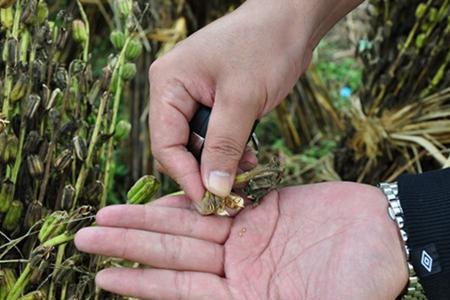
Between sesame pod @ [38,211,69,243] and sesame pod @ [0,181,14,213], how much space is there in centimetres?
5

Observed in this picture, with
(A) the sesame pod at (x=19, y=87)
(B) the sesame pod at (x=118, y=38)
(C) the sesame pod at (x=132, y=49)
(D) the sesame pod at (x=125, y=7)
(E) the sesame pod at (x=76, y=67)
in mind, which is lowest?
(A) the sesame pod at (x=19, y=87)

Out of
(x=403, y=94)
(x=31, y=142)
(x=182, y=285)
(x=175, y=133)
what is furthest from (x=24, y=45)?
(x=403, y=94)

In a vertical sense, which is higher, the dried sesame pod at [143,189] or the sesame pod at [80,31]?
the sesame pod at [80,31]

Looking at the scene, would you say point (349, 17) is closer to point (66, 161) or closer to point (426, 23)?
point (426, 23)

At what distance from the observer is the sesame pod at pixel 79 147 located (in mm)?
909

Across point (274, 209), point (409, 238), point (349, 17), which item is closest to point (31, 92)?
point (274, 209)

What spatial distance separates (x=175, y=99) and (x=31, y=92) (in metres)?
0.23

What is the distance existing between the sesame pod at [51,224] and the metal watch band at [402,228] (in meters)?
0.54

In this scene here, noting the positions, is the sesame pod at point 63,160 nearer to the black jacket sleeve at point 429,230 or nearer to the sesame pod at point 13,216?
the sesame pod at point 13,216

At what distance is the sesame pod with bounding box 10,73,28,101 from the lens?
2.89ft

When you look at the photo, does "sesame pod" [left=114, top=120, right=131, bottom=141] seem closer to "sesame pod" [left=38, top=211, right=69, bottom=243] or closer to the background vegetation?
the background vegetation

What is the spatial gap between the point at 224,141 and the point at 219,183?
0.06 m

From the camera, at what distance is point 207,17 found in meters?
2.08

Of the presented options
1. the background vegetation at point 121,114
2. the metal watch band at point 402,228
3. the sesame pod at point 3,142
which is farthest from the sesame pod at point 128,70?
the metal watch band at point 402,228
